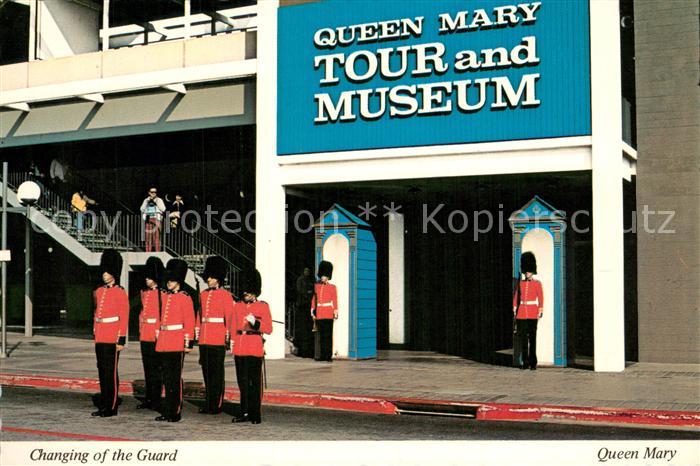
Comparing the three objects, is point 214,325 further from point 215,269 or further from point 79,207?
point 79,207

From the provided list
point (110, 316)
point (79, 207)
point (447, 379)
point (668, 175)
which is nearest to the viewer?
point (110, 316)

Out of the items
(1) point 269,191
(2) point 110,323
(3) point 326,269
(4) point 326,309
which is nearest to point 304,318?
(4) point 326,309

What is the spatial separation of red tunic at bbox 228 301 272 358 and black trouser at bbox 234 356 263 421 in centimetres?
10

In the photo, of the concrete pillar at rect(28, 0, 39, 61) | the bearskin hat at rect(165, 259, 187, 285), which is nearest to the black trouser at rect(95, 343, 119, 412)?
the bearskin hat at rect(165, 259, 187, 285)

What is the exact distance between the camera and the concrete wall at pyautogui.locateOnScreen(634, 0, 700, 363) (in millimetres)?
19297

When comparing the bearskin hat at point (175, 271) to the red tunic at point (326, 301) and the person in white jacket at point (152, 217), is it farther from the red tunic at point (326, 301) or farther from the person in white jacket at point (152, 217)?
the person in white jacket at point (152, 217)

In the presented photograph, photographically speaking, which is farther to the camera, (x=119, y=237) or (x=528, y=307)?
(x=119, y=237)

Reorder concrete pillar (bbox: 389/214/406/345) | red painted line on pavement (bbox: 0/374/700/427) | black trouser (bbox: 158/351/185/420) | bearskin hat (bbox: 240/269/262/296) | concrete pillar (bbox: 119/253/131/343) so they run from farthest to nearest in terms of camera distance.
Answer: concrete pillar (bbox: 389/214/406/345), concrete pillar (bbox: 119/253/131/343), red painted line on pavement (bbox: 0/374/700/427), bearskin hat (bbox: 240/269/262/296), black trouser (bbox: 158/351/185/420)

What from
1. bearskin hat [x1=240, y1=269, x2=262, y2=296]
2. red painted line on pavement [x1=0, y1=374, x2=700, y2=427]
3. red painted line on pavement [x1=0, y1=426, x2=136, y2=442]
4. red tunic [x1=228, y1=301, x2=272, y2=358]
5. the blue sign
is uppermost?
the blue sign

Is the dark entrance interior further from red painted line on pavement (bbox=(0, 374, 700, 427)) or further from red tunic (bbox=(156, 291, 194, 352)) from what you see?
red tunic (bbox=(156, 291, 194, 352))

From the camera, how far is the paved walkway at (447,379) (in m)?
13.6

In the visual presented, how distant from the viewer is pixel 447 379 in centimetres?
1617

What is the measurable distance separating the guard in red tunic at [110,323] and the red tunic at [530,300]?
8.38 meters

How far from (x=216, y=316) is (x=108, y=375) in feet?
5.11
